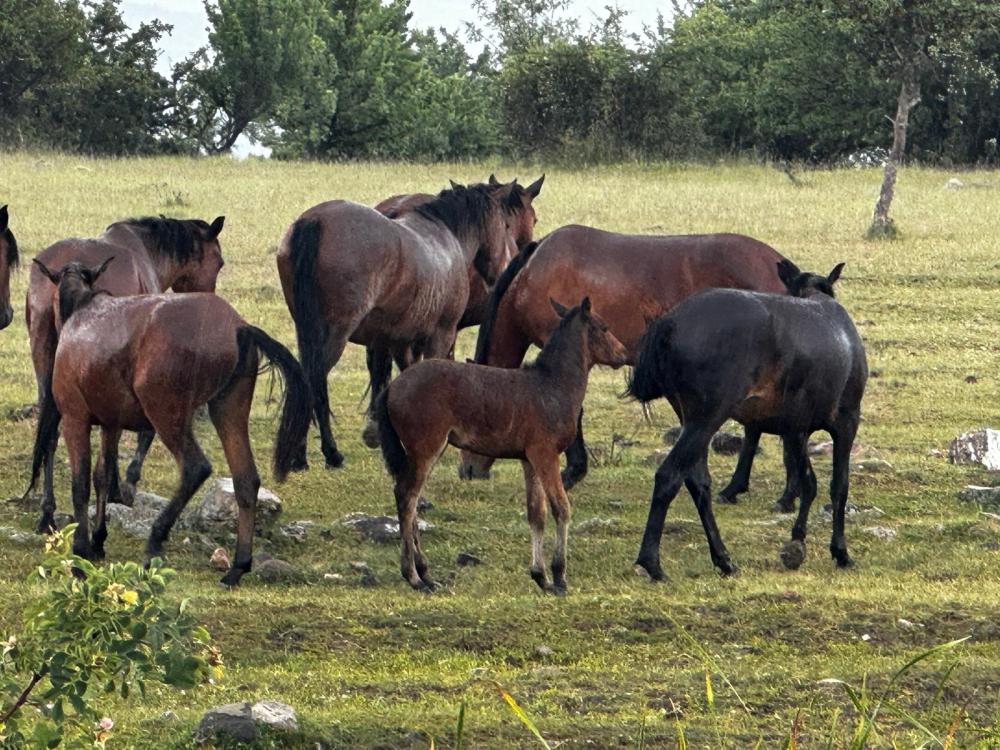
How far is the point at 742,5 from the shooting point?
5516 centimetres

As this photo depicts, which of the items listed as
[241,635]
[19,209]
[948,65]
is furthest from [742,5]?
[241,635]

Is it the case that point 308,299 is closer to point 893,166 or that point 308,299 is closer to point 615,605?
point 615,605

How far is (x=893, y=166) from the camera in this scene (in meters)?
24.8

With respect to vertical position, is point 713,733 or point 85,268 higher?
point 85,268

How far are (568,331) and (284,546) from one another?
2.00 m

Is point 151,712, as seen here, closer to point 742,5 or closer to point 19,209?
point 19,209

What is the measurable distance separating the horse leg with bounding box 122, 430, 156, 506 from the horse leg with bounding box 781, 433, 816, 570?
159 inches

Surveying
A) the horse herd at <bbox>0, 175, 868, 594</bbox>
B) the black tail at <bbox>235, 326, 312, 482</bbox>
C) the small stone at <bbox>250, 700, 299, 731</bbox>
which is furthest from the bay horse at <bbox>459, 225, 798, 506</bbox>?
the small stone at <bbox>250, 700, 299, 731</bbox>

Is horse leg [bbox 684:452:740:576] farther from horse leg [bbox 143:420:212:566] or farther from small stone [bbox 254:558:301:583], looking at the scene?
horse leg [bbox 143:420:212:566]

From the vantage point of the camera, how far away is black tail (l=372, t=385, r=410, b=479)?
852 cm

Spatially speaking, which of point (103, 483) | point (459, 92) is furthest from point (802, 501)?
point (459, 92)

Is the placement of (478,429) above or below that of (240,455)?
above

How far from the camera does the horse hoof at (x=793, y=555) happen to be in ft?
30.5

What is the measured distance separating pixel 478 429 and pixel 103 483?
2.09 metres
